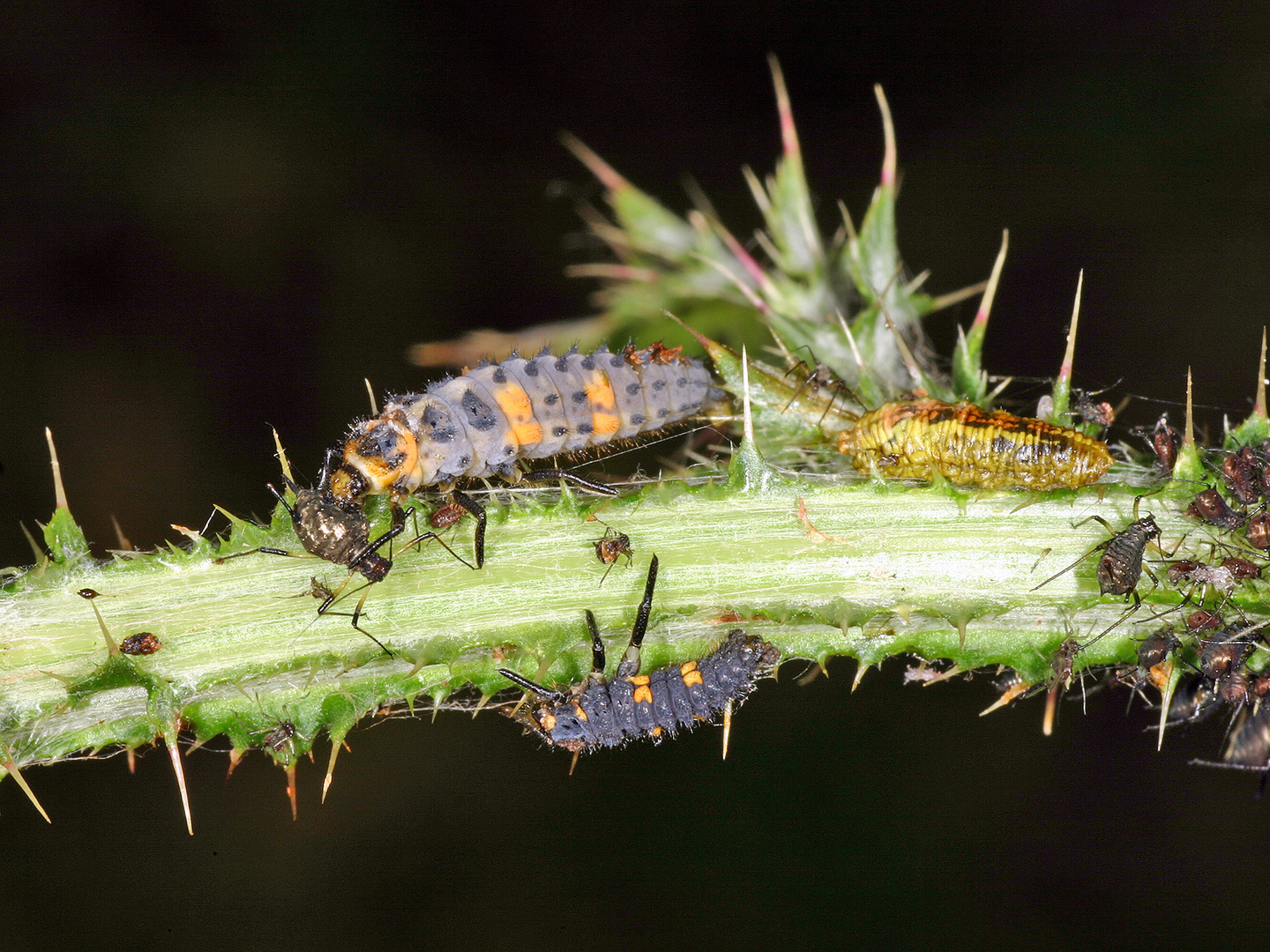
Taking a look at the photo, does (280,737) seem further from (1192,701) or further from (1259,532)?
(1259,532)

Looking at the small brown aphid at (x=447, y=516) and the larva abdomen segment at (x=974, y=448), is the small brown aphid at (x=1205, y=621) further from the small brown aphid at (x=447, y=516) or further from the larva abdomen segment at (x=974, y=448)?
the small brown aphid at (x=447, y=516)

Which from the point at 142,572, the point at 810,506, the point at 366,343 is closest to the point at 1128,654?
the point at 810,506

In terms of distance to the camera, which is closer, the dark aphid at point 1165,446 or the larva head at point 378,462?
the dark aphid at point 1165,446

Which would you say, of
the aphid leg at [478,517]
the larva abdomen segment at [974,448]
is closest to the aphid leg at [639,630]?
the aphid leg at [478,517]

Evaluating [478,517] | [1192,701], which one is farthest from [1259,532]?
[478,517]

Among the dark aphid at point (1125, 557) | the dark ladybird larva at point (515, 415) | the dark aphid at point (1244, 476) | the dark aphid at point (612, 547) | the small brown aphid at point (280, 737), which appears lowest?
the small brown aphid at point (280, 737)

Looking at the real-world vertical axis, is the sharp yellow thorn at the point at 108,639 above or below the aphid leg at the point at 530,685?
above

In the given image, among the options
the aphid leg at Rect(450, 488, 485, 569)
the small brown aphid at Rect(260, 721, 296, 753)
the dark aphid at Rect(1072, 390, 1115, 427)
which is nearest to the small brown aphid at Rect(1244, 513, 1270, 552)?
the dark aphid at Rect(1072, 390, 1115, 427)
